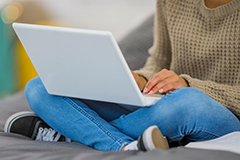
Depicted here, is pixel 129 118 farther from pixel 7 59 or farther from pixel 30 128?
pixel 7 59

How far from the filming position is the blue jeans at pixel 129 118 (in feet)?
2.48

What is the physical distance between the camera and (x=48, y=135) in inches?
37.3

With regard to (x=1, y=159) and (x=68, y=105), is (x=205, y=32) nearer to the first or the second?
(x=68, y=105)

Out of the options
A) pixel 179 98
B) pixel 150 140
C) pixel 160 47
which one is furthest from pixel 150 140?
pixel 160 47

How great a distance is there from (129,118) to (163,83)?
14 cm

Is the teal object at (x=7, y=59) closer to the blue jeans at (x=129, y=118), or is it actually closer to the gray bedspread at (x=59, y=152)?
the gray bedspread at (x=59, y=152)

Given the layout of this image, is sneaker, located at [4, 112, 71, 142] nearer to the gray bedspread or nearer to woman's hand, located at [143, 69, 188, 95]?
the gray bedspread

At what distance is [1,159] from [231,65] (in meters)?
0.73

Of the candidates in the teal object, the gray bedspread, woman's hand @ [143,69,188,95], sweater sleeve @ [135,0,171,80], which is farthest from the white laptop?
the teal object

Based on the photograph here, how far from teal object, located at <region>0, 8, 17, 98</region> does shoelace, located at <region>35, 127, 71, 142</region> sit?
1172 millimetres

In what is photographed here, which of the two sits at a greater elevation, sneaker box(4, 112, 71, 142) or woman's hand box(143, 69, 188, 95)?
woman's hand box(143, 69, 188, 95)

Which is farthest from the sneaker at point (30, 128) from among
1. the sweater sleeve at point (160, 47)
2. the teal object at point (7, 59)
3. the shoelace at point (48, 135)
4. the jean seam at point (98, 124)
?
the teal object at point (7, 59)

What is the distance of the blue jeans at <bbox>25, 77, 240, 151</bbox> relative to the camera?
2.48 feet

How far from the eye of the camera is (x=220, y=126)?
79 centimetres
